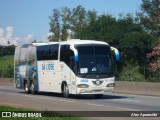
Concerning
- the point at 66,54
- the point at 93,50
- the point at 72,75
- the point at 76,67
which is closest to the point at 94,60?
the point at 93,50

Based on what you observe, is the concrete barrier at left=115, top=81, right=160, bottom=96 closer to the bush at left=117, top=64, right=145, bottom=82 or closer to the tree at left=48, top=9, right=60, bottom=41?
the bush at left=117, top=64, right=145, bottom=82

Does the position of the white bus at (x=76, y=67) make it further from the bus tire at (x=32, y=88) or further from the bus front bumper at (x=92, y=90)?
the bus tire at (x=32, y=88)

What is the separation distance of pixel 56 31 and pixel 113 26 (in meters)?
28.2

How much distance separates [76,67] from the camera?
2728 cm

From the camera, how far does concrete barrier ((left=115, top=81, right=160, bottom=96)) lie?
32.4 metres

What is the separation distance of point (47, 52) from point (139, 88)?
7.16 meters

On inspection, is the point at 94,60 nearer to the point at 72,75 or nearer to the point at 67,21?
the point at 72,75

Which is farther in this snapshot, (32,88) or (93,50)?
(32,88)

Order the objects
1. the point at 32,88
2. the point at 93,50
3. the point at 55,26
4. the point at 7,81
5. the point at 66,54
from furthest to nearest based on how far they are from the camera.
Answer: the point at 55,26, the point at 7,81, the point at 32,88, the point at 66,54, the point at 93,50

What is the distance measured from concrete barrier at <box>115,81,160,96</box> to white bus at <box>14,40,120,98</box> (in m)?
4.78

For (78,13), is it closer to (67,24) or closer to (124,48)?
(67,24)

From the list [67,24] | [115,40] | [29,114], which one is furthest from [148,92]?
[67,24]

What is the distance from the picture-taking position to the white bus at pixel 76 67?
27.2 meters

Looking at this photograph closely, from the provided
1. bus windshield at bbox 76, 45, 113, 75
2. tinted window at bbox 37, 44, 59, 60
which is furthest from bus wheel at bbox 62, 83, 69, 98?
bus windshield at bbox 76, 45, 113, 75
